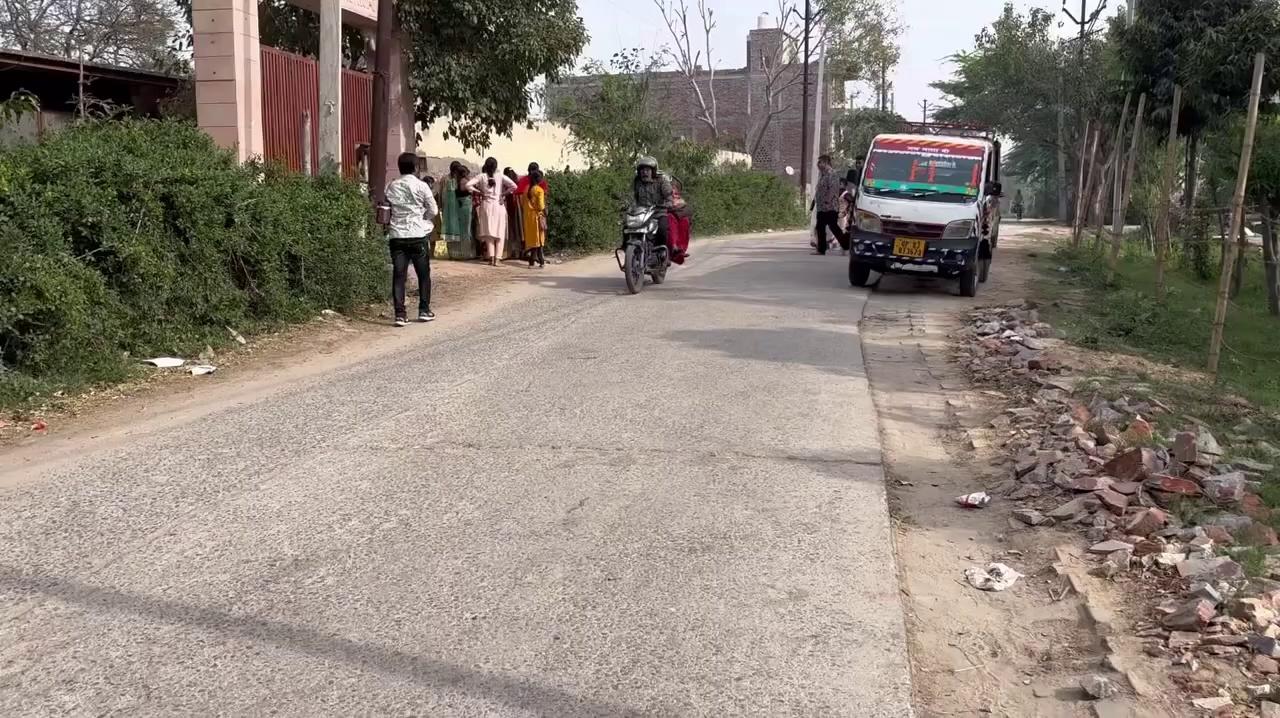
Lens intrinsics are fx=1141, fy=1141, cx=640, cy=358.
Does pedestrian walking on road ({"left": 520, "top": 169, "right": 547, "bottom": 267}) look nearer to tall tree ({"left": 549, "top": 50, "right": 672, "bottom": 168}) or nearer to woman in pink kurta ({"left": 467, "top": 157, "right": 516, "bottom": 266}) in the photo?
woman in pink kurta ({"left": 467, "top": 157, "right": 516, "bottom": 266})

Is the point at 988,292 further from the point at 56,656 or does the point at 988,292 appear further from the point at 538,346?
the point at 56,656

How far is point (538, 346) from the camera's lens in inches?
406

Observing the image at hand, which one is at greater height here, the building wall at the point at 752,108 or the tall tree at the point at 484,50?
the building wall at the point at 752,108

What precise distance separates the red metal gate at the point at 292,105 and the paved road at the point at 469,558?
7.14 meters

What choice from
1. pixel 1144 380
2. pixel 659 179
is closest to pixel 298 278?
pixel 659 179

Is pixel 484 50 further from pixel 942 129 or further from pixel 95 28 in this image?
pixel 95 28

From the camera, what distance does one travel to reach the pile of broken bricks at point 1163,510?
3941 mm

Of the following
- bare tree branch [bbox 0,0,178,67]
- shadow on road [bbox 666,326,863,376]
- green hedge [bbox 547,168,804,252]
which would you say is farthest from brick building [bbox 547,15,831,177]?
shadow on road [bbox 666,326,863,376]

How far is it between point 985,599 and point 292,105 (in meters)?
12.9

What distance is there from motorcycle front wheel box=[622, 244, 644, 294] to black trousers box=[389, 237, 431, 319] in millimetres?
3019

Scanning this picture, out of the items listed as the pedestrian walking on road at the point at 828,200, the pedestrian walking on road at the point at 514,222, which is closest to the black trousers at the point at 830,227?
the pedestrian walking on road at the point at 828,200

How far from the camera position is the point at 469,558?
4.77m

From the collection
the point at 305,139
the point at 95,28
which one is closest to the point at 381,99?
the point at 305,139

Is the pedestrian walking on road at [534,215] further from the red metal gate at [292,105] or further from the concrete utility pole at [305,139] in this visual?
the concrete utility pole at [305,139]
